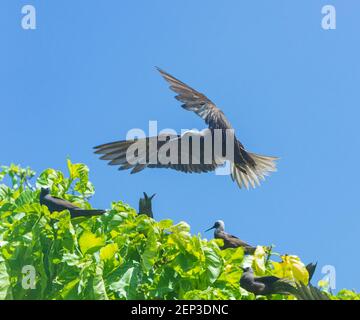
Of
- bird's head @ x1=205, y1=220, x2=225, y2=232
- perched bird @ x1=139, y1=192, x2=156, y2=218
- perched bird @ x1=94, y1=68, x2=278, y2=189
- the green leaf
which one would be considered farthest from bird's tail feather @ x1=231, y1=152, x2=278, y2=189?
the green leaf

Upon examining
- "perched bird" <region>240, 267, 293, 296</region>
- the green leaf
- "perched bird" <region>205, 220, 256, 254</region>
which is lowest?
"perched bird" <region>240, 267, 293, 296</region>

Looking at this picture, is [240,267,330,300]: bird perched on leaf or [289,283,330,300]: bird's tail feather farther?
[240,267,330,300]: bird perched on leaf

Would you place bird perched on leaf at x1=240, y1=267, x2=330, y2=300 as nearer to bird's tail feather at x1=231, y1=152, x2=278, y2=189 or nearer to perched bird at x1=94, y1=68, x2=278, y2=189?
perched bird at x1=94, y1=68, x2=278, y2=189

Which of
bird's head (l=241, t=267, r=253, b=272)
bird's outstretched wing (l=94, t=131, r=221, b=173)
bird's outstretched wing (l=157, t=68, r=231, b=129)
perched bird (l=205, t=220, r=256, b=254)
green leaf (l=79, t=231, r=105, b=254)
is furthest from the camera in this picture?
bird's outstretched wing (l=94, t=131, r=221, b=173)

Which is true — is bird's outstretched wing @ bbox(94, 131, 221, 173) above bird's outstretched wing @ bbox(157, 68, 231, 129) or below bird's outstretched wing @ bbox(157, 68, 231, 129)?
below

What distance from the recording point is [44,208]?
7.88 m

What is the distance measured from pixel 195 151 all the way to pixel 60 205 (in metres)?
3.10

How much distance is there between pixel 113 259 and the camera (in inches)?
298

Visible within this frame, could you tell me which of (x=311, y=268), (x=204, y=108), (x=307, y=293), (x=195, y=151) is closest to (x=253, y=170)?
(x=195, y=151)

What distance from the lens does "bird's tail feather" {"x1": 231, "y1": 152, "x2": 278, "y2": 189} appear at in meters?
11.9

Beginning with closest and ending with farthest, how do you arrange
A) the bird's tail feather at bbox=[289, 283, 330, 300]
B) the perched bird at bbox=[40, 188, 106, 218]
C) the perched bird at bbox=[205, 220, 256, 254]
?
the bird's tail feather at bbox=[289, 283, 330, 300] < the perched bird at bbox=[40, 188, 106, 218] < the perched bird at bbox=[205, 220, 256, 254]

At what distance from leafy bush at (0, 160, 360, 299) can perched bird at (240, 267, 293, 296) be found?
10cm
